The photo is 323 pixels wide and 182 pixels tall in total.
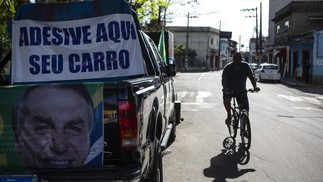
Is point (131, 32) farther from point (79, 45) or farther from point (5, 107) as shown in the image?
point (5, 107)

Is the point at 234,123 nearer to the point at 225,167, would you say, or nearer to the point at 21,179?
the point at 225,167

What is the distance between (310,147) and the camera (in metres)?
8.52

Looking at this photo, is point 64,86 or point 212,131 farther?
point 212,131

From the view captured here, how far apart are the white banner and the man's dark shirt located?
11.8 feet

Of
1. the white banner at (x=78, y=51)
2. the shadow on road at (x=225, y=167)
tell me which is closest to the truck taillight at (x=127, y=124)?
the white banner at (x=78, y=51)

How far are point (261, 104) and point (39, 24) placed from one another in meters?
13.4

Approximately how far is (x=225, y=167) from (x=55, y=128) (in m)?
3.90

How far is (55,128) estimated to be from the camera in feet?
12.1

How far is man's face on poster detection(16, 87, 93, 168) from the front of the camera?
368 cm

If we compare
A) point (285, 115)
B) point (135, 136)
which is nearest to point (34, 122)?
point (135, 136)

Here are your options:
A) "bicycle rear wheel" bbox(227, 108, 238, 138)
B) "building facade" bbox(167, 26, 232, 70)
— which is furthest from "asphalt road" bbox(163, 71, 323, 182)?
"building facade" bbox(167, 26, 232, 70)

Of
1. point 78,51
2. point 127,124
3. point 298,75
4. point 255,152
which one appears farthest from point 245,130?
point 298,75

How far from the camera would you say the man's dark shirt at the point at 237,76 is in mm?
8328

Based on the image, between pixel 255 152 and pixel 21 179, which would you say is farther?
pixel 255 152
